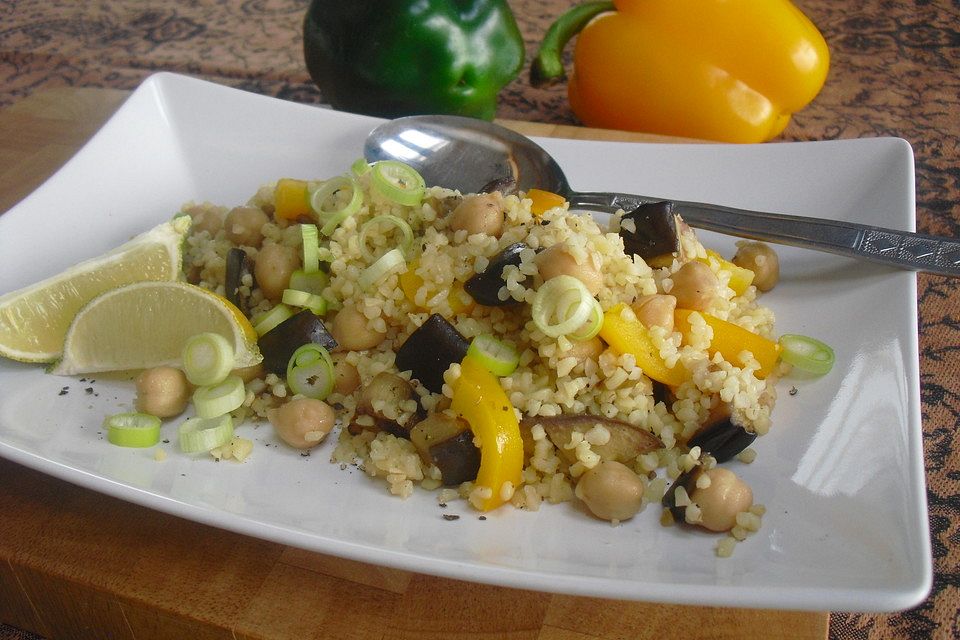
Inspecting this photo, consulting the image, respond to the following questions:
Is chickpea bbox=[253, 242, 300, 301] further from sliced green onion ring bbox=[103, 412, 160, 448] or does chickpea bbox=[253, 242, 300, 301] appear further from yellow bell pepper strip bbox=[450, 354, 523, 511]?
yellow bell pepper strip bbox=[450, 354, 523, 511]

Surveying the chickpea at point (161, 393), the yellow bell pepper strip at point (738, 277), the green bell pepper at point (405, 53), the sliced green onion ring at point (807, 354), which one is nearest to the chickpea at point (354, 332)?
the chickpea at point (161, 393)

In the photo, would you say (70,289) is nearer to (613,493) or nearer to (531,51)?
(613,493)

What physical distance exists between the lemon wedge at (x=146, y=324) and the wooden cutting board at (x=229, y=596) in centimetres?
32

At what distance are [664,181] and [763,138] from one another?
1099mm

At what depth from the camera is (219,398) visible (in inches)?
76.0

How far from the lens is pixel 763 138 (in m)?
3.53

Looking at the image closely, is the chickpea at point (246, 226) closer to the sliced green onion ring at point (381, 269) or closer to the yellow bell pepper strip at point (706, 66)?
the sliced green onion ring at point (381, 269)

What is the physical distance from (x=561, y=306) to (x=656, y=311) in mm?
232

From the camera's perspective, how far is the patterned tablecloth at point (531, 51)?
3377mm

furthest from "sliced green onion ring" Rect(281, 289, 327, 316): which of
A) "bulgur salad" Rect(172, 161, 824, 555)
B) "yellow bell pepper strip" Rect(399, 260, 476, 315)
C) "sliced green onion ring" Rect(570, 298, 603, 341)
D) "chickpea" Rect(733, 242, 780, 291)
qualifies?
"chickpea" Rect(733, 242, 780, 291)

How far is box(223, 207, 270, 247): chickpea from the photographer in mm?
2352

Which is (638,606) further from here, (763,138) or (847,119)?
(847,119)

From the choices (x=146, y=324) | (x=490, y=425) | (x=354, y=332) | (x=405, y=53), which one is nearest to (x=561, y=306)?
(x=490, y=425)

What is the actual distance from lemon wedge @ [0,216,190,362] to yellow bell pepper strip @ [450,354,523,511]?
910 millimetres
